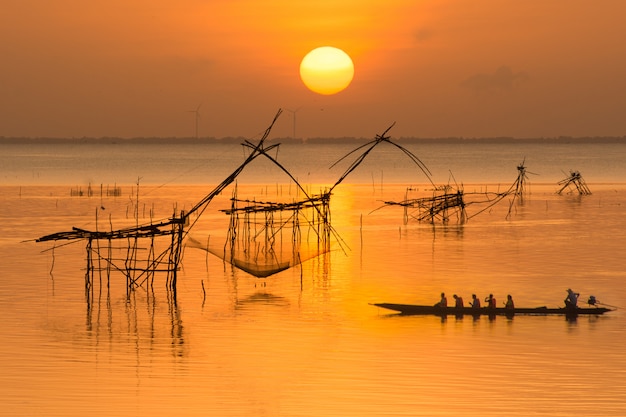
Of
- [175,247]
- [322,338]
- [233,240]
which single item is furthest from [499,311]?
[175,247]

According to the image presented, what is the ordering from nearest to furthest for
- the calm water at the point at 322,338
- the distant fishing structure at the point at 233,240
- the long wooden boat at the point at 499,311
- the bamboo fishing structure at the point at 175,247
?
the calm water at the point at 322,338 → the long wooden boat at the point at 499,311 → the bamboo fishing structure at the point at 175,247 → the distant fishing structure at the point at 233,240

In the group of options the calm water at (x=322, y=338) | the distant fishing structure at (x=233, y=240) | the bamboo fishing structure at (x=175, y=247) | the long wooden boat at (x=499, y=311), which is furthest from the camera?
the distant fishing structure at (x=233, y=240)

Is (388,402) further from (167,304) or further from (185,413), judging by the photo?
(167,304)

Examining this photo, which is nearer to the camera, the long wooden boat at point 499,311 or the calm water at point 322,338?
the calm water at point 322,338

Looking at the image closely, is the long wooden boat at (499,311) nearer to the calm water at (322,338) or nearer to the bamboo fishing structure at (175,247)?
the calm water at (322,338)

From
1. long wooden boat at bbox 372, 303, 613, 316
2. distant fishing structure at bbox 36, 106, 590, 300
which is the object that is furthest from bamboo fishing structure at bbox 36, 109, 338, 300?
long wooden boat at bbox 372, 303, 613, 316

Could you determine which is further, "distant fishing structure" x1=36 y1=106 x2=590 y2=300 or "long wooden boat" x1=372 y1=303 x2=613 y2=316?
"distant fishing structure" x1=36 y1=106 x2=590 y2=300

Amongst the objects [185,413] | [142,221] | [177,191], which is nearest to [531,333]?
[185,413]

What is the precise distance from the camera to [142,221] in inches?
1650

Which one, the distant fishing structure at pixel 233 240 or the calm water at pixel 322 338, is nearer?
the calm water at pixel 322 338

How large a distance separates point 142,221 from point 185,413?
94.2 feet

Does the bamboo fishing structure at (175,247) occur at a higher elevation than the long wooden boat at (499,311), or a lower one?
higher

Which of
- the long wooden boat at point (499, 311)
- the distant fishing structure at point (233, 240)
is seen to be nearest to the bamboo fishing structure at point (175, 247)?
the distant fishing structure at point (233, 240)

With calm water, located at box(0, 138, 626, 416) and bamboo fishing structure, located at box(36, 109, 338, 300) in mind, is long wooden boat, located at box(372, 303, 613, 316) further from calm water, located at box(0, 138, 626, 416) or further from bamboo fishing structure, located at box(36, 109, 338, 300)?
bamboo fishing structure, located at box(36, 109, 338, 300)
